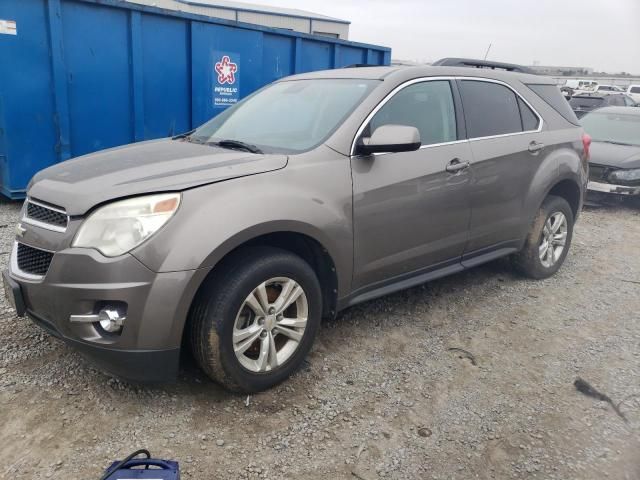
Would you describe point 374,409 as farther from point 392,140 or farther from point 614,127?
point 614,127

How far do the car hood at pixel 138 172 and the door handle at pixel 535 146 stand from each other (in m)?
2.33

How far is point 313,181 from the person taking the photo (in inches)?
114

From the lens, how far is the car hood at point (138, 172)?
2479 millimetres

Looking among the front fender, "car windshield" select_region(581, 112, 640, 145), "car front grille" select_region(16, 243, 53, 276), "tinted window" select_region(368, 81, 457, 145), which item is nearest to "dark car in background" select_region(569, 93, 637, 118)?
"car windshield" select_region(581, 112, 640, 145)

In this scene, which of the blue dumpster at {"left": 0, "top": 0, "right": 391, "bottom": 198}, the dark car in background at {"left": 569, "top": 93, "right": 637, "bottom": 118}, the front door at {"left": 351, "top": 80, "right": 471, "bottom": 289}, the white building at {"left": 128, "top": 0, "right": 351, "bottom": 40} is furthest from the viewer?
the white building at {"left": 128, "top": 0, "right": 351, "bottom": 40}

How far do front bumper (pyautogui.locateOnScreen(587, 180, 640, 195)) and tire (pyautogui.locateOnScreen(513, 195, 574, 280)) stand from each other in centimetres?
382

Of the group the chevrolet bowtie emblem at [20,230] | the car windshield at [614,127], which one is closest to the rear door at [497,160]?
the chevrolet bowtie emblem at [20,230]

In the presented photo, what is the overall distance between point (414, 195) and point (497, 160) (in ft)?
3.26

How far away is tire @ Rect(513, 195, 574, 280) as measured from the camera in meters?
4.59

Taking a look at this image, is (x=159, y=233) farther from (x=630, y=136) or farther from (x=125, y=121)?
(x=630, y=136)

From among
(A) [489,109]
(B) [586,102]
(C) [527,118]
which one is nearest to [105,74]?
(A) [489,109]

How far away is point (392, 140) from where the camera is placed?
301 cm

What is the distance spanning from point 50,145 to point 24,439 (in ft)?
15.0

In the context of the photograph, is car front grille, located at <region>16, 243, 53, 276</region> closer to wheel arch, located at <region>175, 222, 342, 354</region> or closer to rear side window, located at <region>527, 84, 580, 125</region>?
wheel arch, located at <region>175, 222, 342, 354</region>
